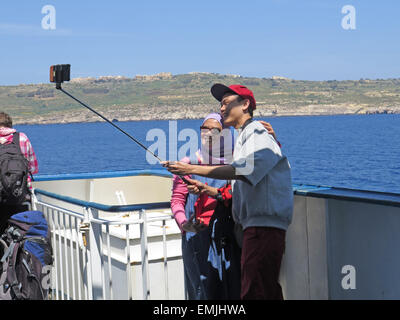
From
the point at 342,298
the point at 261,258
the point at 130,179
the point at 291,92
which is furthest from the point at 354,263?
the point at 291,92

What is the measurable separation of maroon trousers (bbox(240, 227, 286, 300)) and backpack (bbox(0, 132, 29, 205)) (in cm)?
261

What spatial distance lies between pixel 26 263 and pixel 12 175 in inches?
37.7

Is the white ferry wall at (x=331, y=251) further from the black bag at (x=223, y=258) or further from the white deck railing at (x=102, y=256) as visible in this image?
the black bag at (x=223, y=258)

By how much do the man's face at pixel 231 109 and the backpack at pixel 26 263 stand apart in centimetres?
190

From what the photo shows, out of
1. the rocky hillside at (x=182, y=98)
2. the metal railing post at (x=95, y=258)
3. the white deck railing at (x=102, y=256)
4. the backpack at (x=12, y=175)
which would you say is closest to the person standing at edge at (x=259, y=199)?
the white deck railing at (x=102, y=256)

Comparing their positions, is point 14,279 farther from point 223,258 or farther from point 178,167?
point 178,167

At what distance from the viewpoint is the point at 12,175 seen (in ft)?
15.7

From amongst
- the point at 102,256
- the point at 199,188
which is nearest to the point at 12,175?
the point at 102,256

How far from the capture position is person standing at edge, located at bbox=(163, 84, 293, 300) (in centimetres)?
272

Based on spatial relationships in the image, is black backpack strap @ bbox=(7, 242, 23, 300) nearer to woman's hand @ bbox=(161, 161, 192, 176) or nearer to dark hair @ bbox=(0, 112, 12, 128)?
dark hair @ bbox=(0, 112, 12, 128)

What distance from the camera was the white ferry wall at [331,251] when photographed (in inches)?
118

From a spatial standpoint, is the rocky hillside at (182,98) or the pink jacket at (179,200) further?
the rocky hillside at (182,98)

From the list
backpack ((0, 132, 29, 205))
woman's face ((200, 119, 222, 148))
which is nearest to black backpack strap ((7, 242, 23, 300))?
backpack ((0, 132, 29, 205))

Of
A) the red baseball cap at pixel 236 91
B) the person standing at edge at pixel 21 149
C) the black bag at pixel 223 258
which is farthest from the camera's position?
the person standing at edge at pixel 21 149
